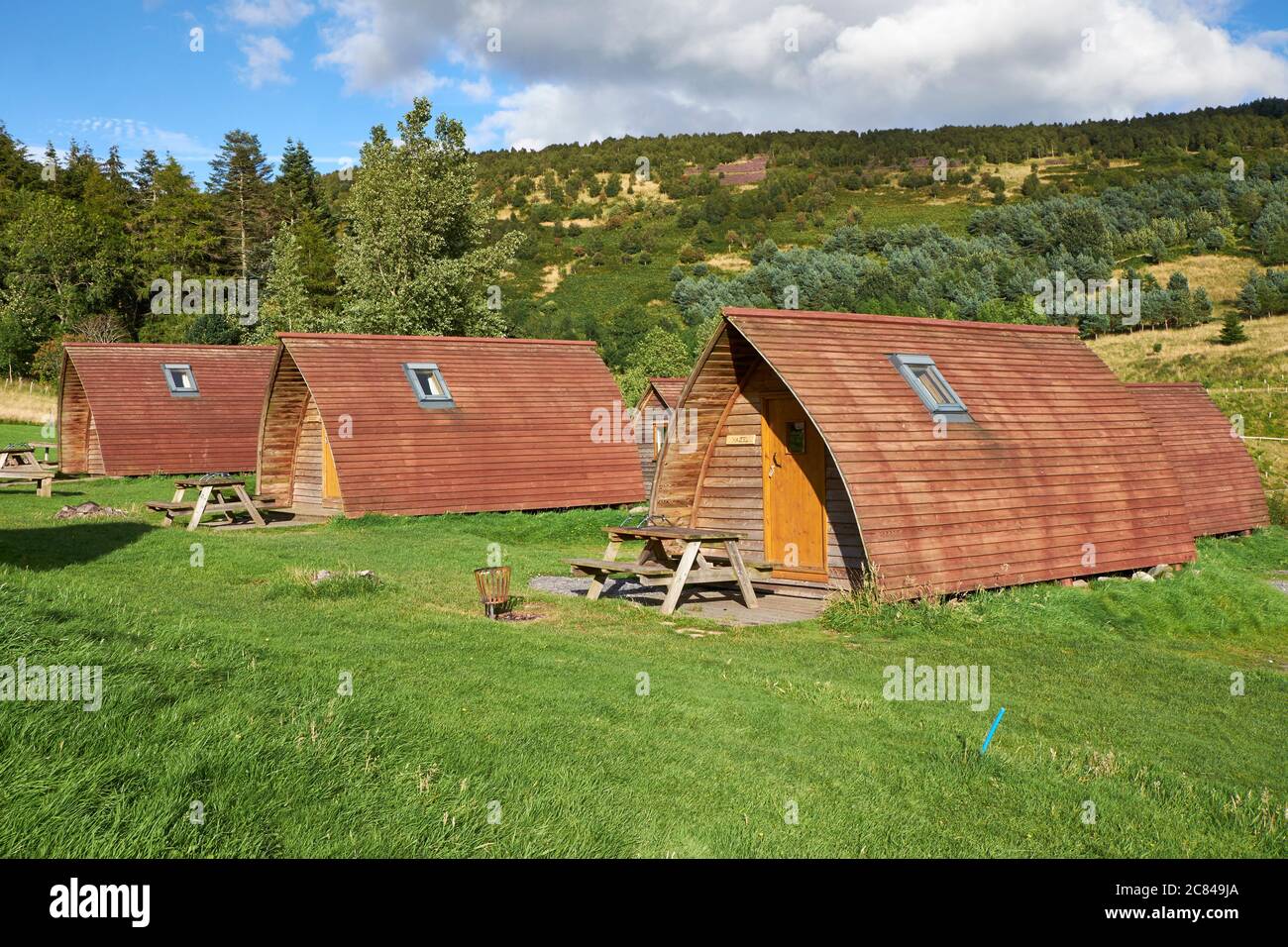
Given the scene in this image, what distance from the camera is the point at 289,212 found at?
3238 inches

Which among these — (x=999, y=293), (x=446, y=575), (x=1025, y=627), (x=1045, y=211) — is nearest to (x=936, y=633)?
(x=1025, y=627)

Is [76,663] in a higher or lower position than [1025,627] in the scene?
higher

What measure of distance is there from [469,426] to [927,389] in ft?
38.3

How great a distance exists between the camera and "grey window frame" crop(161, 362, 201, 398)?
34094 mm

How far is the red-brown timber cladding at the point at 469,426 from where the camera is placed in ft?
72.3

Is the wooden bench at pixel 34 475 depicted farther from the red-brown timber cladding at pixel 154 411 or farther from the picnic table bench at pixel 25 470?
the red-brown timber cladding at pixel 154 411

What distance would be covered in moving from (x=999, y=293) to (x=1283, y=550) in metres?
49.8

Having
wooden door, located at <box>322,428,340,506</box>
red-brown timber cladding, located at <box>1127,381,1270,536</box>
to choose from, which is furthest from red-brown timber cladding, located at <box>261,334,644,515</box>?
red-brown timber cladding, located at <box>1127,381,1270,536</box>

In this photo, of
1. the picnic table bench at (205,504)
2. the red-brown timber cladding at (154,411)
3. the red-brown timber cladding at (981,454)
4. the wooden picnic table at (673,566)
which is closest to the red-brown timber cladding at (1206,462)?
the red-brown timber cladding at (981,454)

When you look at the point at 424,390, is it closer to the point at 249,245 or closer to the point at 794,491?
the point at 794,491

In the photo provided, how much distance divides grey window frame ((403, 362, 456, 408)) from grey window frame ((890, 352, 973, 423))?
11.5 metres

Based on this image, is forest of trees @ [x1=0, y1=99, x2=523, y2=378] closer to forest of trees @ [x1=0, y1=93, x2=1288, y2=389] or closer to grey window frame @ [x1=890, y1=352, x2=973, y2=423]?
forest of trees @ [x1=0, y1=93, x2=1288, y2=389]
